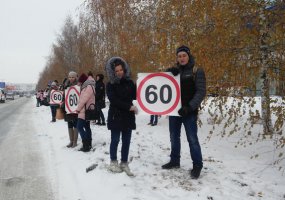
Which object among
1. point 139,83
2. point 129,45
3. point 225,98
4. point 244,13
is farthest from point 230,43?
point 129,45

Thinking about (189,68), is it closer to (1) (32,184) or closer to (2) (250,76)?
(2) (250,76)

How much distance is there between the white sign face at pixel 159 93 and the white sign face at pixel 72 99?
3.03 m

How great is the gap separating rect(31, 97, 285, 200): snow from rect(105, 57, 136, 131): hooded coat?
832 millimetres

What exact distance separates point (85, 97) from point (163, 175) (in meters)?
2.81

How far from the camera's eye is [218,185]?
5508mm

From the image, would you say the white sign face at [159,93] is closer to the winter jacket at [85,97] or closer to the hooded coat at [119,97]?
the hooded coat at [119,97]

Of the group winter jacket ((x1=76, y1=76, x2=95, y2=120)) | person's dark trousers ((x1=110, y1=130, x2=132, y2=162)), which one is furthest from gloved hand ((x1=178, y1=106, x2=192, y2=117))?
winter jacket ((x1=76, y1=76, x2=95, y2=120))

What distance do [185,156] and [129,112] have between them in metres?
2.07

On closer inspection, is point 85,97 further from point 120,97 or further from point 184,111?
point 184,111

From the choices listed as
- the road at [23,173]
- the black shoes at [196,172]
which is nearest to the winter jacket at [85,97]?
the road at [23,173]

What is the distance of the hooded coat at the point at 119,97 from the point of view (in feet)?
19.5

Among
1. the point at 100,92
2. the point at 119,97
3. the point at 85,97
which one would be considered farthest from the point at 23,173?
the point at 100,92

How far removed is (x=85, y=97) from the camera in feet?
25.9

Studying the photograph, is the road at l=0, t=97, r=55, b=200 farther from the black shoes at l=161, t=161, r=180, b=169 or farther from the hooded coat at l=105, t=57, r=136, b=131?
the black shoes at l=161, t=161, r=180, b=169
